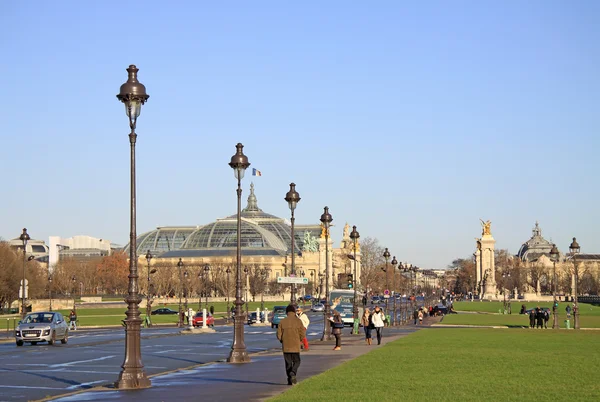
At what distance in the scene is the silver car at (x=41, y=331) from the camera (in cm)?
4762

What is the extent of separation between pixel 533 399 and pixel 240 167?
16462mm

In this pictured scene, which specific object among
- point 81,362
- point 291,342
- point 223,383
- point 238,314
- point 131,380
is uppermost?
point 238,314

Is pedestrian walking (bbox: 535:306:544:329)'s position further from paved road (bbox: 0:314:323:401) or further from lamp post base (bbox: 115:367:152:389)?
lamp post base (bbox: 115:367:152:389)

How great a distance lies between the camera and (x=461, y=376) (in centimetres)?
2427

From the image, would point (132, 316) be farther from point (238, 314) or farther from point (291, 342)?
point (238, 314)

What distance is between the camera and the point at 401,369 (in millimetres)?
27000

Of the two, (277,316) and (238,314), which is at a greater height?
(238,314)

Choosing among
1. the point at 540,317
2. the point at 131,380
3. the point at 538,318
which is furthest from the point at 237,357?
the point at 538,318

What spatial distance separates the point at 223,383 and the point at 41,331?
86.3 ft

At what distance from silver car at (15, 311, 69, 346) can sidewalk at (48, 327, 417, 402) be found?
1705 centimetres

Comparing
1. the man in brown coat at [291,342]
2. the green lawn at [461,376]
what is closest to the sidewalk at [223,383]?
the man in brown coat at [291,342]

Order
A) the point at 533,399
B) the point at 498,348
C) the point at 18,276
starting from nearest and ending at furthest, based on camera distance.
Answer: the point at 533,399, the point at 498,348, the point at 18,276

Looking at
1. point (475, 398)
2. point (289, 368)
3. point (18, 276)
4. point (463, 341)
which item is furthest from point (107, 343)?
point (18, 276)

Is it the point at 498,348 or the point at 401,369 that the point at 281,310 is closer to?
the point at 498,348
